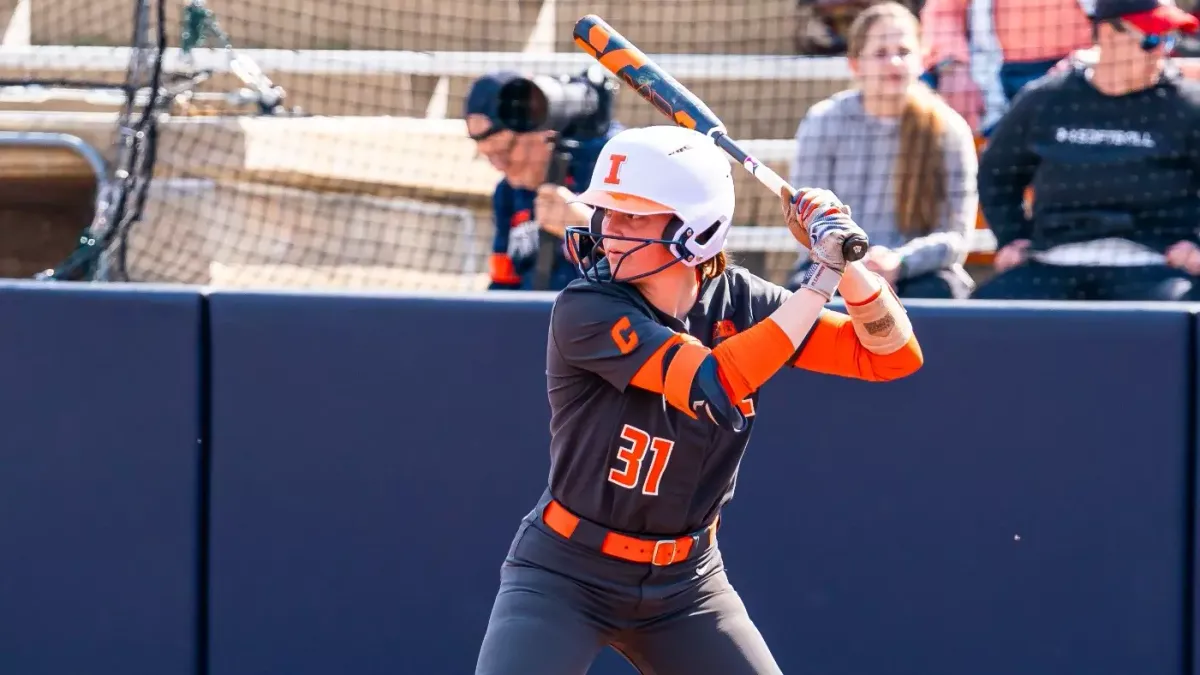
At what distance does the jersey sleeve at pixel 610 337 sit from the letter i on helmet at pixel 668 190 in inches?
3.6

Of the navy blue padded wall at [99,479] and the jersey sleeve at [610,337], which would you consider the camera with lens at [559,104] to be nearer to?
the navy blue padded wall at [99,479]

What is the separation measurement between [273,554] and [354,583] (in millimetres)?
249

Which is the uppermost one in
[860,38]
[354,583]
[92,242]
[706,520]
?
[860,38]

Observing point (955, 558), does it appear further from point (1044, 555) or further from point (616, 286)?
point (616, 286)

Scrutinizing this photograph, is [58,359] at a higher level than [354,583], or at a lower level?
higher

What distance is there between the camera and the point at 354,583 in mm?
4496

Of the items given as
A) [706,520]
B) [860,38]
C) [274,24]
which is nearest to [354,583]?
[706,520]

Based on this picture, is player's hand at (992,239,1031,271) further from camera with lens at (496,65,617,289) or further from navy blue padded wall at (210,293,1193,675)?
camera with lens at (496,65,617,289)

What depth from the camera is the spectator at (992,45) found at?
671 cm

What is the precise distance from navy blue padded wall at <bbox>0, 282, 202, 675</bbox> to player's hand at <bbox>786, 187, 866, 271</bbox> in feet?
6.75

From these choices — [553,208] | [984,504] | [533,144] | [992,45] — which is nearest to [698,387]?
[984,504]

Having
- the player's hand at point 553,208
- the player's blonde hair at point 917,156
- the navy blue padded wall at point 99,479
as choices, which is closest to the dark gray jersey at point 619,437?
the navy blue padded wall at point 99,479

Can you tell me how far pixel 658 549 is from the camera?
3.33 meters

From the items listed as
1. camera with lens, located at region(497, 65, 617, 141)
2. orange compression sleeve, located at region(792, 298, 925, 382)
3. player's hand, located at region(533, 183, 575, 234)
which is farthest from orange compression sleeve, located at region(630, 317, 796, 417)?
camera with lens, located at region(497, 65, 617, 141)
